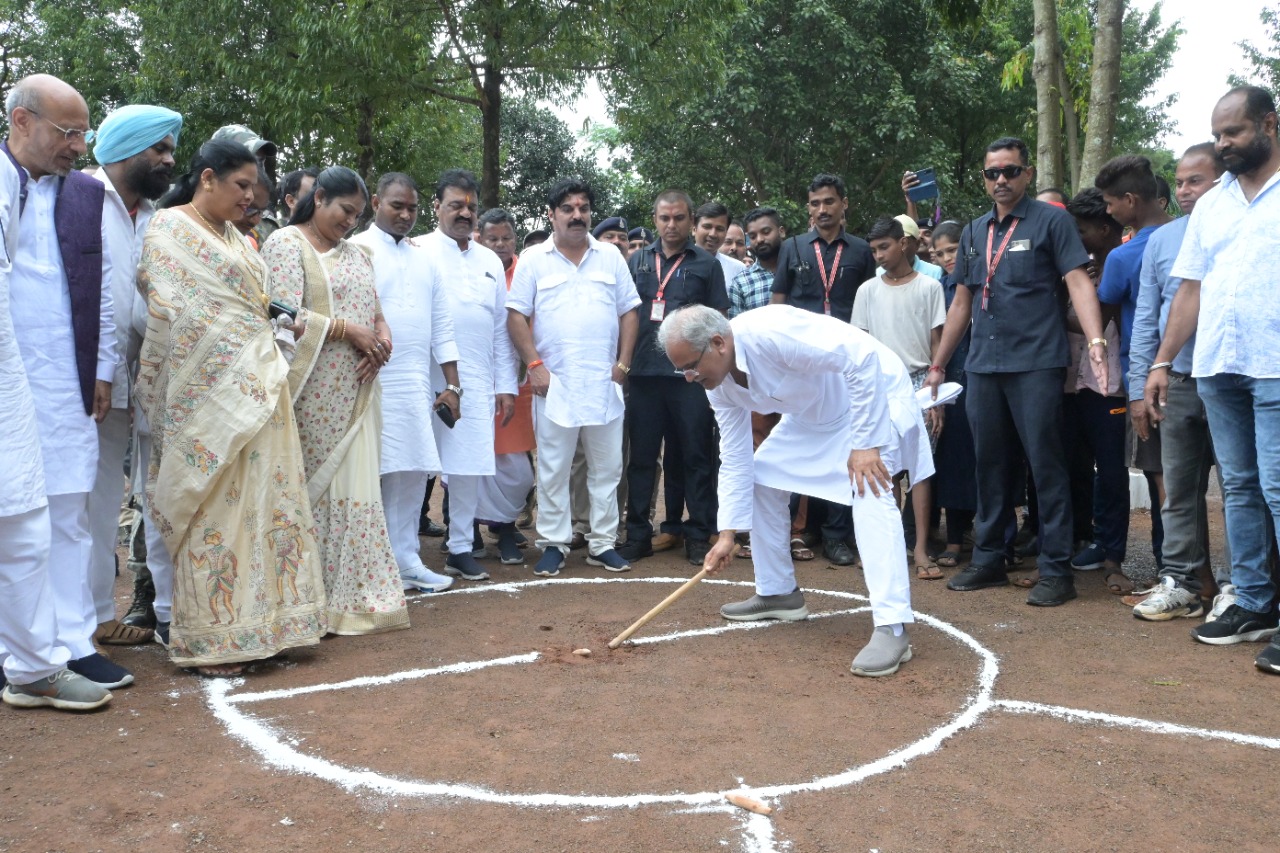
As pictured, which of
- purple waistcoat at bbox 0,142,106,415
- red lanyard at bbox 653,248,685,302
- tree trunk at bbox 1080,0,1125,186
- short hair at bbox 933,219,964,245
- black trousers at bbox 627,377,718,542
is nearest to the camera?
purple waistcoat at bbox 0,142,106,415

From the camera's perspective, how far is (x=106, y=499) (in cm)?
490

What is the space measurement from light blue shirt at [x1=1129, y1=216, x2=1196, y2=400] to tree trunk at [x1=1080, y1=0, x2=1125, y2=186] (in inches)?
170

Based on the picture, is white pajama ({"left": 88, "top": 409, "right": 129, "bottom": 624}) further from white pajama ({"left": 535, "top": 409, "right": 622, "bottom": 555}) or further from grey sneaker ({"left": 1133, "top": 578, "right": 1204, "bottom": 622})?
grey sneaker ({"left": 1133, "top": 578, "right": 1204, "bottom": 622})

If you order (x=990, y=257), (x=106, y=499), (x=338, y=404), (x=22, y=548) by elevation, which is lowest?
(x=22, y=548)

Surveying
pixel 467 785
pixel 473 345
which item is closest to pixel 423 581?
pixel 473 345

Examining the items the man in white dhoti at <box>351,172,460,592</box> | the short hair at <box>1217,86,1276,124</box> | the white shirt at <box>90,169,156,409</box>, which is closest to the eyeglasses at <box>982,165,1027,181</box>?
the short hair at <box>1217,86,1276,124</box>

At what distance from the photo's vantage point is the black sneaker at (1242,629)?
16.9 feet

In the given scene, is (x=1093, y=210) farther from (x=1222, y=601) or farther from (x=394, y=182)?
(x=394, y=182)

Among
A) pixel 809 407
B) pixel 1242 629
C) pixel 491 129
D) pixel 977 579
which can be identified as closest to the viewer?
pixel 1242 629

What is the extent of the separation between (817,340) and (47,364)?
314 centimetres

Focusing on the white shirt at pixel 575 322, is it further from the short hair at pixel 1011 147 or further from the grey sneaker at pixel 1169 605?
the grey sneaker at pixel 1169 605

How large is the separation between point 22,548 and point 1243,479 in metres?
5.08

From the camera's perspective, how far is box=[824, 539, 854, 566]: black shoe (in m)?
7.02

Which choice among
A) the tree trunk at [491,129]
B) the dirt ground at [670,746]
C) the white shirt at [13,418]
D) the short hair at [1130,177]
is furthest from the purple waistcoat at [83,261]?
the tree trunk at [491,129]
